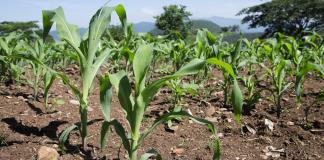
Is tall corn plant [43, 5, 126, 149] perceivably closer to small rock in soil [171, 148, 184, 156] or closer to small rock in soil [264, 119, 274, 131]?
small rock in soil [171, 148, 184, 156]

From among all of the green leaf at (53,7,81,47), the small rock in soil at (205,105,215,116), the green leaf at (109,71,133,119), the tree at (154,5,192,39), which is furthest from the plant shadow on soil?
the tree at (154,5,192,39)

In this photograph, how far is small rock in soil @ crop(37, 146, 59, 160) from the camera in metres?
1.69

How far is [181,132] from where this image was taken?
2.31 m

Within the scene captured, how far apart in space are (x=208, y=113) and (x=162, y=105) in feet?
1.49

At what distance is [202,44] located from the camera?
3.33 metres

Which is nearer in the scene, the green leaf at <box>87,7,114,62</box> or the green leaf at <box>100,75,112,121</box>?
the green leaf at <box>100,75,112,121</box>

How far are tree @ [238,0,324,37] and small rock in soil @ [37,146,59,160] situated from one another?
32.5 meters

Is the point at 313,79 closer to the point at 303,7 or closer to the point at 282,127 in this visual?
the point at 282,127

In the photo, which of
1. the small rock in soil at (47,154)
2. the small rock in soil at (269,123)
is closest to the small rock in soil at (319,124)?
the small rock in soil at (269,123)

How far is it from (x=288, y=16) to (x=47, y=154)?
34.1 m

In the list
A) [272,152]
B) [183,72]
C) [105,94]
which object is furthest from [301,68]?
[105,94]

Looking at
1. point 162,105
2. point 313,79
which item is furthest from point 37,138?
point 313,79

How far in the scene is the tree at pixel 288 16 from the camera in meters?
31.6

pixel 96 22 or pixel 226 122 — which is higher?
pixel 96 22
